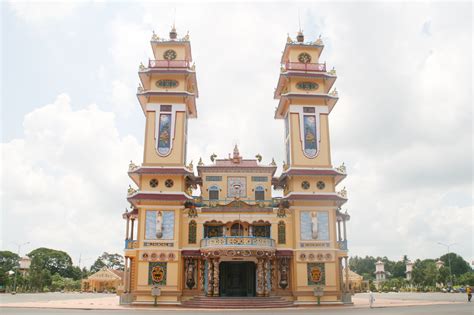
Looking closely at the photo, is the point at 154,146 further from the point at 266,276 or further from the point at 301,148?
the point at 266,276

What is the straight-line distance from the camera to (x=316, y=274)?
120ft

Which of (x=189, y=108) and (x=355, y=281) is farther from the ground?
(x=189, y=108)

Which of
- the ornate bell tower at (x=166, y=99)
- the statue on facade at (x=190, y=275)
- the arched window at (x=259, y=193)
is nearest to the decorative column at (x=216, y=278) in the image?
the statue on facade at (x=190, y=275)

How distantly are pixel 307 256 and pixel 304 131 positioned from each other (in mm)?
10883

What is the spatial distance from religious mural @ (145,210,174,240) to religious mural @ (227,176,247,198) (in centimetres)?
627

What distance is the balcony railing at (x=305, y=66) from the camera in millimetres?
42062

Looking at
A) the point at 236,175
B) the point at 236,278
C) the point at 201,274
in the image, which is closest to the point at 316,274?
the point at 236,278

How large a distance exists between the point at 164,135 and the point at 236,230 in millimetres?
10222

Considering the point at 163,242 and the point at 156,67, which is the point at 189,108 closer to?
the point at 156,67

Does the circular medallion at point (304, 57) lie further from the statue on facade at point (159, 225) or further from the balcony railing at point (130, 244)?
the balcony railing at point (130, 244)

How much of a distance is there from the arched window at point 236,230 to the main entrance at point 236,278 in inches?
97.3

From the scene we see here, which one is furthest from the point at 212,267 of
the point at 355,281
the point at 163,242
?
the point at 355,281

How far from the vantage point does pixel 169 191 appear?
125 ft

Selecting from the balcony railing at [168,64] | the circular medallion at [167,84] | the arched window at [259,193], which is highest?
the balcony railing at [168,64]
